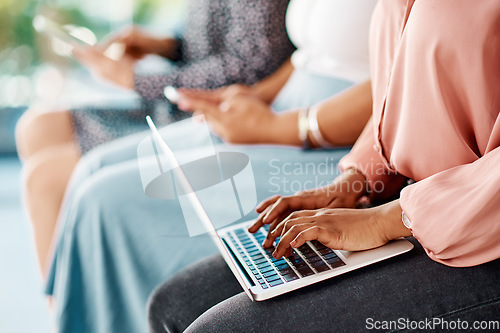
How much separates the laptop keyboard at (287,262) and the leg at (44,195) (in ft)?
2.66

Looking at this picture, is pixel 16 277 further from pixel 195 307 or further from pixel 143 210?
pixel 195 307

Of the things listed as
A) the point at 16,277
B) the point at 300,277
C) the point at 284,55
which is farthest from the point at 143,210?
the point at 16,277

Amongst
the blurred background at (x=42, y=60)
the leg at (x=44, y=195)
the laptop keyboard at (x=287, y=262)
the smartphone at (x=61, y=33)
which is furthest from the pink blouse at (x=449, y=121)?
the blurred background at (x=42, y=60)

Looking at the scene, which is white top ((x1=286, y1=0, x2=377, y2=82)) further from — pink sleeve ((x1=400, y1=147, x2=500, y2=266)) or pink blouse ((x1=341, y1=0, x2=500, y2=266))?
pink sleeve ((x1=400, y1=147, x2=500, y2=266))

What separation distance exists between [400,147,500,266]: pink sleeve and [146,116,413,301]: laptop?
52 millimetres

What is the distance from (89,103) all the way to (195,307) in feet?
3.52

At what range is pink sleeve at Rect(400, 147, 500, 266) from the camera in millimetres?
525

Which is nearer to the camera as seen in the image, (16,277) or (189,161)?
(189,161)

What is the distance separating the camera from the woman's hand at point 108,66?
5.19ft

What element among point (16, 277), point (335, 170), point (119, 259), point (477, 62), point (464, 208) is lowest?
point (16, 277)

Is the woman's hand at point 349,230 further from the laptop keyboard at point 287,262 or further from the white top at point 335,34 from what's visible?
the white top at point 335,34

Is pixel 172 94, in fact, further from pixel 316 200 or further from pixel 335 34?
pixel 316 200

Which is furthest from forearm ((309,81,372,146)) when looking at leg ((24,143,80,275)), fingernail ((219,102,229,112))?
leg ((24,143,80,275))

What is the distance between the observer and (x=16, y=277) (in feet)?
5.53
